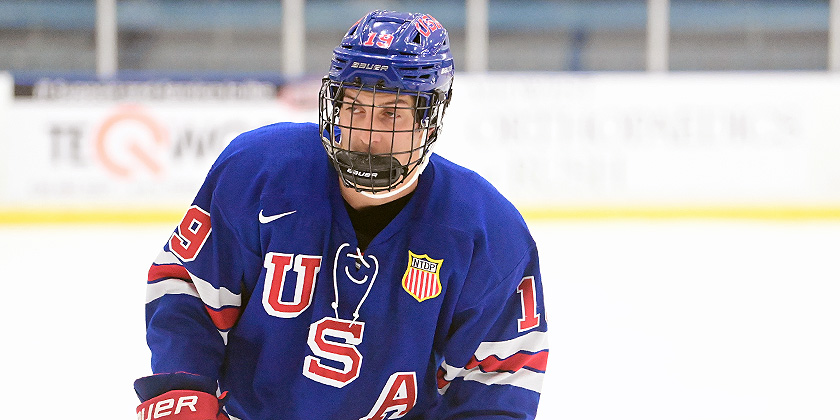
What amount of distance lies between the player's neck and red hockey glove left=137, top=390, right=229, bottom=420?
1.23 feet

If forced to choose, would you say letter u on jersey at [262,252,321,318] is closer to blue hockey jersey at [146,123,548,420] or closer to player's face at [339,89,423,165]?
blue hockey jersey at [146,123,548,420]

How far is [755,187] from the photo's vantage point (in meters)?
6.61

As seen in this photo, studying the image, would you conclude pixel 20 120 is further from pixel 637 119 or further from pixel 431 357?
pixel 431 357

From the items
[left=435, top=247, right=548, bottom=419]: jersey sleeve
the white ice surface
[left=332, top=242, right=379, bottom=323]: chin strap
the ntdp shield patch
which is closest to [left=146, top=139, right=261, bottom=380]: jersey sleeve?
[left=332, top=242, right=379, bottom=323]: chin strap

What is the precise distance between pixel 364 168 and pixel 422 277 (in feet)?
0.70

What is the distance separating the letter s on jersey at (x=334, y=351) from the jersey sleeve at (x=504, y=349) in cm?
16

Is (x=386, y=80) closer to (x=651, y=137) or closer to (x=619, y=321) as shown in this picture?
(x=619, y=321)

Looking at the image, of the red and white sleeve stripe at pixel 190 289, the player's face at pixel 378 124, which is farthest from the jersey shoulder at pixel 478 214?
the red and white sleeve stripe at pixel 190 289

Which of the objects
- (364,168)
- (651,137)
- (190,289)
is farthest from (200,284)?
(651,137)

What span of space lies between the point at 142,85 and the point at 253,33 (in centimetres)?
166

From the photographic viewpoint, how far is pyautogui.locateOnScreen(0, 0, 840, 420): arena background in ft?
10.6

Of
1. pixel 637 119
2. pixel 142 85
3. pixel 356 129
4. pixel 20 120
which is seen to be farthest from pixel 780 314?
pixel 20 120

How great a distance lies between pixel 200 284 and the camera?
153cm

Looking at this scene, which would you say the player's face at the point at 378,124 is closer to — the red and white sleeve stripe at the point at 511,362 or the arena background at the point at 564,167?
the red and white sleeve stripe at the point at 511,362
